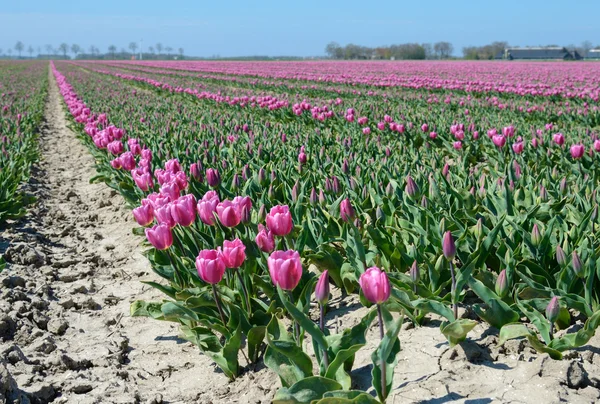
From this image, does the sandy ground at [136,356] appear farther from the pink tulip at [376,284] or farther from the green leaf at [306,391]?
the pink tulip at [376,284]

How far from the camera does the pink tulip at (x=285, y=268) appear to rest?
85.0 inches

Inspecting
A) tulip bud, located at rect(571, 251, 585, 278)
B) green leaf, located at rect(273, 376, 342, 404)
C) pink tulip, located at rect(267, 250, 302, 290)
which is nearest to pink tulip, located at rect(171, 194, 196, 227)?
pink tulip, located at rect(267, 250, 302, 290)

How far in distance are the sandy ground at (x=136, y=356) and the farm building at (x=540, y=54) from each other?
74109 millimetres

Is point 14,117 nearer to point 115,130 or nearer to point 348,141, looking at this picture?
point 115,130

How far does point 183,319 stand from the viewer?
3.04m

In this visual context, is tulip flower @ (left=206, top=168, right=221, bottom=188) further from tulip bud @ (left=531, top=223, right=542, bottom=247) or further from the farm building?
the farm building

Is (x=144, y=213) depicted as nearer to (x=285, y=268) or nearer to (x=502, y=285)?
(x=285, y=268)

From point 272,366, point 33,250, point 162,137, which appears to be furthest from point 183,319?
point 162,137

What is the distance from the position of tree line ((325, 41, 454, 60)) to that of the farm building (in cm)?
2008

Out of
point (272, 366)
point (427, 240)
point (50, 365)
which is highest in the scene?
point (427, 240)

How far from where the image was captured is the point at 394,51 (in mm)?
96375

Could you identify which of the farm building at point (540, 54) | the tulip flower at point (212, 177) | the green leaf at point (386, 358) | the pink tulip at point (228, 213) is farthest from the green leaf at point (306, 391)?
the farm building at point (540, 54)

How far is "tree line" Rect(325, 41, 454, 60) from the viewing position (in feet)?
306

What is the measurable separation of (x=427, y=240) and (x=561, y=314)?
0.81 m
